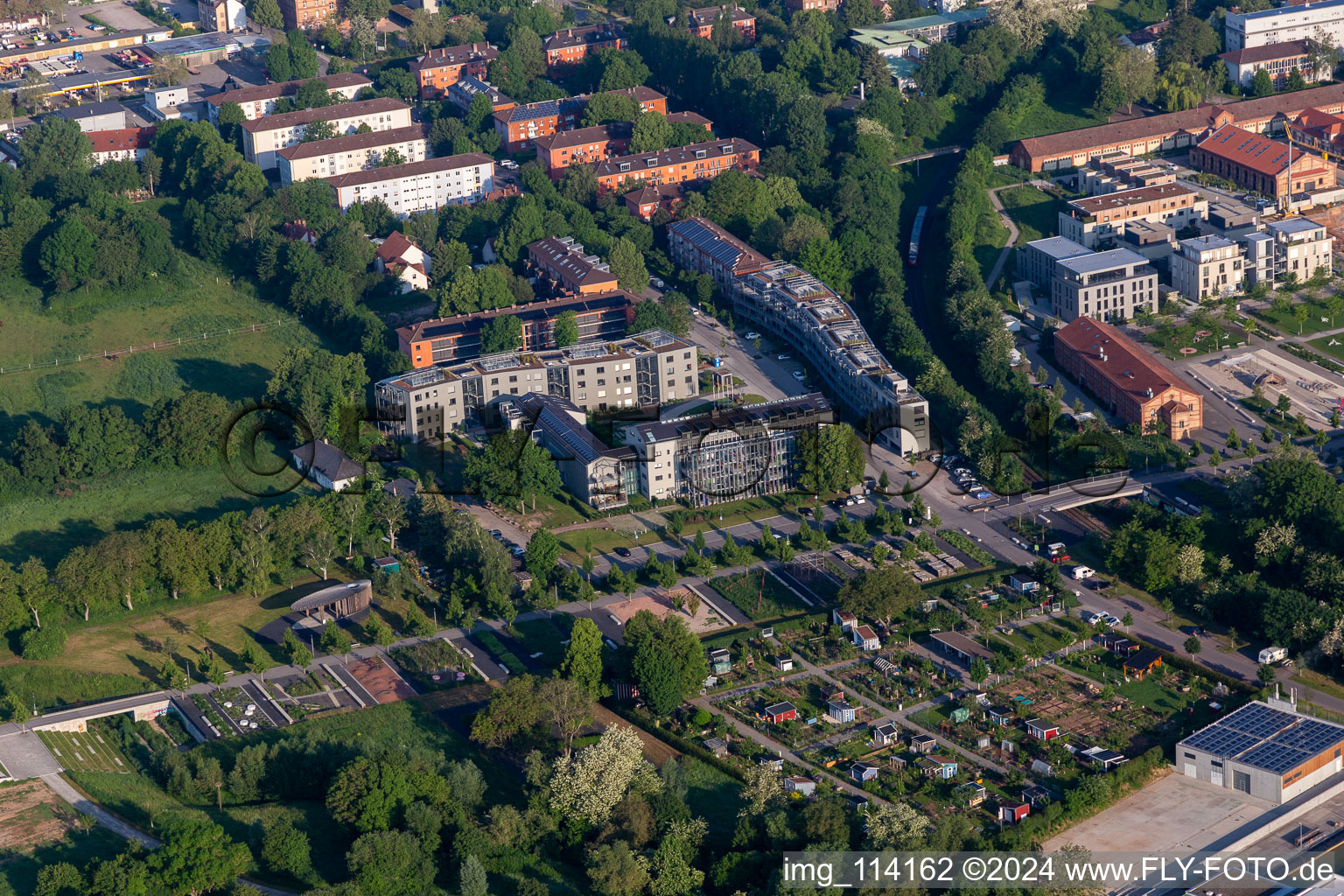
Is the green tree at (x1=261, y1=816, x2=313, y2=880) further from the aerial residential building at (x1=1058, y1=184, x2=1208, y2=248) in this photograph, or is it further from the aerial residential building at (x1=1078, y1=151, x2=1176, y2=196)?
the aerial residential building at (x1=1078, y1=151, x2=1176, y2=196)

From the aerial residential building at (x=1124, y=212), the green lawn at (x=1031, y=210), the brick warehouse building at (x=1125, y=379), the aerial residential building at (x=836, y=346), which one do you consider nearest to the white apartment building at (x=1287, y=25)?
the aerial residential building at (x=1124, y=212)

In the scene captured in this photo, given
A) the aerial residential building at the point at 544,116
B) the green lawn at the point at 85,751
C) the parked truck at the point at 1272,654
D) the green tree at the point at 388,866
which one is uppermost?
the aerial residential building at the point at 544,116

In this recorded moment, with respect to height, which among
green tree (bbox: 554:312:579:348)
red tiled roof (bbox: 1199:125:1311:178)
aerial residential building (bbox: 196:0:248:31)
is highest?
aerial residential building (bbox: 196:0:248:31)

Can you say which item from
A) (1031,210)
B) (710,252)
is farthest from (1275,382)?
(710,252)

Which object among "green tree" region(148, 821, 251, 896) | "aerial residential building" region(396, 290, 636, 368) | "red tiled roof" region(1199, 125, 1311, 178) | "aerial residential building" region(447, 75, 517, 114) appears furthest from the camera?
"aerial residential building" region(447, 75, 517, 114)

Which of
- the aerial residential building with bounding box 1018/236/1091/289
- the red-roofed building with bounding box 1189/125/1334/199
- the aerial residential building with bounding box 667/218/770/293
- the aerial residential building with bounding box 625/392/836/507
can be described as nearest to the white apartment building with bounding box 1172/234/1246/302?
the aerial residential building with bounding box 1018/236/1091/289

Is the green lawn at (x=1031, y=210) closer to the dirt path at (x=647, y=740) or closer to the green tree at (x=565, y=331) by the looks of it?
the green tree at (x=565, y=331)
